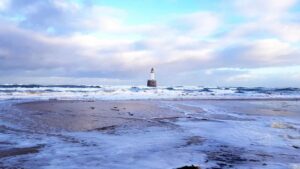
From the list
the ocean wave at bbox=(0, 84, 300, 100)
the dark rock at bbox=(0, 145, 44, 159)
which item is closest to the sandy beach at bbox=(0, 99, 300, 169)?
the dark rock at bbox=(0, 145, 44, 159)

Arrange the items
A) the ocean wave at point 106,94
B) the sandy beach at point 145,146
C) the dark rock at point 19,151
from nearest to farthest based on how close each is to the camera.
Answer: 1. the sandy beach at point 145,146
2. the dark rock at point 19,151
3. the ocean wave at point 106,94

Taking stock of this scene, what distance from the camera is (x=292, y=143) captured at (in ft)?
29.3

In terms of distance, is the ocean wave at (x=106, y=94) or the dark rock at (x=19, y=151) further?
the ocean wave at (x=106, y=94)

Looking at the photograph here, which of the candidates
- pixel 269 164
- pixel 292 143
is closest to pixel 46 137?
pixel 269 164

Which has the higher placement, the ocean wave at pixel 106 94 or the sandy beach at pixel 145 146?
the ocean wave at pixel 106 94

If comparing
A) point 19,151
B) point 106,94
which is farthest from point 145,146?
point 106,94

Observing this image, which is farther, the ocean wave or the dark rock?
the ocean wave

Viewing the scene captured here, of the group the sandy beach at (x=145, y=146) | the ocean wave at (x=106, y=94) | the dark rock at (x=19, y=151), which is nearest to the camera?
the sandy beach at (x=145, y=146)

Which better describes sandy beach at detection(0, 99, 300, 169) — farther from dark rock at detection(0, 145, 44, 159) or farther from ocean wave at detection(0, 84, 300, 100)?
ocean wave at detection(0, 84, 300, 100)

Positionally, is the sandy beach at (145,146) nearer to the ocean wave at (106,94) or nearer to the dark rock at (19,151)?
the dark rock at (19,151)

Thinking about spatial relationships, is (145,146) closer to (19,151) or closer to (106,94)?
(19,151)

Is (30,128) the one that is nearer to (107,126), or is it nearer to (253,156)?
(107,126)

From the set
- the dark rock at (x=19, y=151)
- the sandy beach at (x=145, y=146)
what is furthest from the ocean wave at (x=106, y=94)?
the dark rock at (x=19, y=151)

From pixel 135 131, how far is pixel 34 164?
4875 millimetres
